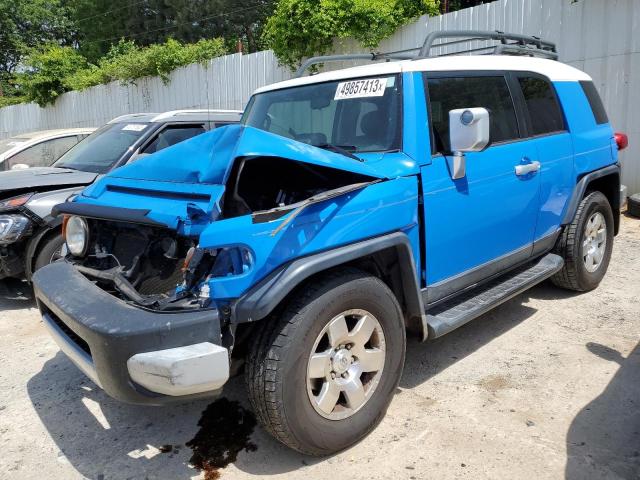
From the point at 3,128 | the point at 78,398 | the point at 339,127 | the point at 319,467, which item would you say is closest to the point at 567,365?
the point at 319,467

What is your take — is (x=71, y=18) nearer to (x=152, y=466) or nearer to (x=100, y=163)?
(x=100, y=163)

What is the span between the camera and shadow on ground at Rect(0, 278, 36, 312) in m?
5.38

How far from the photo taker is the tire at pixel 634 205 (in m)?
7.50

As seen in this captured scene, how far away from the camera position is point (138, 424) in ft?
10.5

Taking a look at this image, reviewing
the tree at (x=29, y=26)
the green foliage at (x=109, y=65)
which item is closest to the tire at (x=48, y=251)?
the green foliage at (x=109, y=65)

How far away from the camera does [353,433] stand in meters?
2.83

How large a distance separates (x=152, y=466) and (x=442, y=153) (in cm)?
240

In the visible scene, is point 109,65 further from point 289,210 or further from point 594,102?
point 289,210

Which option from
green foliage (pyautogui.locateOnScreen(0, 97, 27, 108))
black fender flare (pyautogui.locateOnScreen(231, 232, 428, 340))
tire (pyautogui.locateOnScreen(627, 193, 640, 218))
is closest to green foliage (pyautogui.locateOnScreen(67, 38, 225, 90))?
green foliage (pyautogui.locateOnScreen(0, 97, 27, 108))

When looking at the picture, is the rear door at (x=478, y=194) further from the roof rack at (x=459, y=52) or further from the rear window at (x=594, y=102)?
the rear window at (x=594, y=102)

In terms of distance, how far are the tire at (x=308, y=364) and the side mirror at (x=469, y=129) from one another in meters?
0.90

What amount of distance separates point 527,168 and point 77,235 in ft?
10.0

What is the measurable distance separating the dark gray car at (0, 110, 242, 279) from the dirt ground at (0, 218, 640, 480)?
860 millimetres

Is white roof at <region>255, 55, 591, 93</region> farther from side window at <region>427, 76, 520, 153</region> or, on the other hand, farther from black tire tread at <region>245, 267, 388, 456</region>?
black tire tread at <region>245, 267, 388, 456</region>
